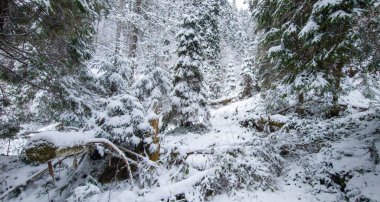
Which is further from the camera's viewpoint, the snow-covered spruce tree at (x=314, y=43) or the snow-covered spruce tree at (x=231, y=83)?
the snow-covered spruce tree at (x=231, y=83)

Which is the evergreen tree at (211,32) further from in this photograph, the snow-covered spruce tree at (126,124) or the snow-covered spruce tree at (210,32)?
the snow-covered spruce tree at (126,124)

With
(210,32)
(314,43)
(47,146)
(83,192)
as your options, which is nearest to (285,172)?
(314,43)

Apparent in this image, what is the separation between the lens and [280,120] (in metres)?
9.04

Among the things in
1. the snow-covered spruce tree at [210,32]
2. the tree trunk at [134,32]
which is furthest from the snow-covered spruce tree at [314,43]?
the tree trunk at [134,32]

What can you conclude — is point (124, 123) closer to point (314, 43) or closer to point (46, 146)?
point (46, 146)

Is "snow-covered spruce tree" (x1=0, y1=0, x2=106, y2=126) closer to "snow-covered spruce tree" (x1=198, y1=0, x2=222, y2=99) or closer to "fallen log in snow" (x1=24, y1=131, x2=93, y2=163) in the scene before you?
"fallen log in snow" (x1=24, y1=131, x2=93, y2=163)

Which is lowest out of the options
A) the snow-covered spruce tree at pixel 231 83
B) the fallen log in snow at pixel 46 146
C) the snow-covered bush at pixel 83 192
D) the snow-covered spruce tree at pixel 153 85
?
the snow-covered bush at pixel 83 192

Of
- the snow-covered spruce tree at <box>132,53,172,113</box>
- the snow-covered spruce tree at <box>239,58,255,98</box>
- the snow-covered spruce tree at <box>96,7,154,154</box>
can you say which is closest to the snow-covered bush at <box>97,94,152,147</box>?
the snow-covered spruce tree at <box>96,7,154,154</box>

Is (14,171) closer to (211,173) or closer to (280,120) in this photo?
(211,173)

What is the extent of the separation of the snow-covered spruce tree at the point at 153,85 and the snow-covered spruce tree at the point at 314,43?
16.9 feet

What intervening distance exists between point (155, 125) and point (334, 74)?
20.3 ft

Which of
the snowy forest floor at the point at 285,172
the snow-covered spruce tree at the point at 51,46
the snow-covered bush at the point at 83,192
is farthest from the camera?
the snow-covered spruce tree at the point at 51,46

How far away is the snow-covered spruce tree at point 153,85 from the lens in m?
11.7

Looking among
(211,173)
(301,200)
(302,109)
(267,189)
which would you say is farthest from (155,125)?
(302,109)
